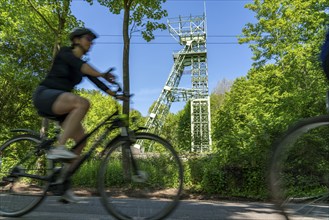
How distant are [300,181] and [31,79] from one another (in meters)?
17.6

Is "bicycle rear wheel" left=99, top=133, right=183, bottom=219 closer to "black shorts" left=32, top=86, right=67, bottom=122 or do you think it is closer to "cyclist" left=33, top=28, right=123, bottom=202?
"cyclist" left=33, top=28, right=123, bottom=202

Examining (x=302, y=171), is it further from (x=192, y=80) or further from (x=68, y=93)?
(x=192, y=80)

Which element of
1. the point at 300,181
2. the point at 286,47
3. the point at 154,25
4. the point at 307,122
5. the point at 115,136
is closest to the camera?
the point at 307,122

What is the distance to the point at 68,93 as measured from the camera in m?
3.23

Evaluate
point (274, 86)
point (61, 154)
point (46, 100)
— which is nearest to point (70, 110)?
point (46, 100)

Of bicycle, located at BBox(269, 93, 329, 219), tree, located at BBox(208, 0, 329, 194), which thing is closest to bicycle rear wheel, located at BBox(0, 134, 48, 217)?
bicycle, located at BBox(269, 93, 329, 219)

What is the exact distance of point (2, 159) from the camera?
3.82m

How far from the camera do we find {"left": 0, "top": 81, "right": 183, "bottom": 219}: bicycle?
321 centimetres

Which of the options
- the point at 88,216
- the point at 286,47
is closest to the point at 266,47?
the point at 286,47

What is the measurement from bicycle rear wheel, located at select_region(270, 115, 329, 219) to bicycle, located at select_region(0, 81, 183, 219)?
90cm

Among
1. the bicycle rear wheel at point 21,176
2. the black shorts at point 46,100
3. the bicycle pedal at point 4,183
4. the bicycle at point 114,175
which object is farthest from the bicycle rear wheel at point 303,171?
the bicycle pedal at point 4,183

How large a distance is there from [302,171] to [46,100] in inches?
89.2

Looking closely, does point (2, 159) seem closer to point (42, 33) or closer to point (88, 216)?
point (88, 216)

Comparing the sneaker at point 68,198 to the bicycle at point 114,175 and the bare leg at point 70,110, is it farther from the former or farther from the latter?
the bare leg at point 70,110
